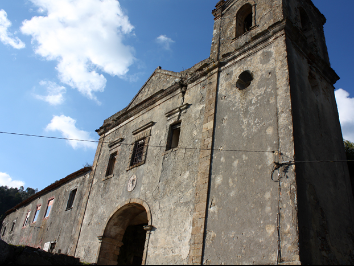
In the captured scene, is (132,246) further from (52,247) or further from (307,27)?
(307,27)

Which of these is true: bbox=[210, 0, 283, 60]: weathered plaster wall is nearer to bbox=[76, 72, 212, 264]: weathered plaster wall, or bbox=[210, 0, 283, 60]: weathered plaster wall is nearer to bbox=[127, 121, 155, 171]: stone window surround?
bbox=[76, 72, 212, 264]: weathered plaster wall

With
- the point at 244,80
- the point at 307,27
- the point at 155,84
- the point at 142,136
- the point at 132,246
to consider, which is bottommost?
the point at 132,246

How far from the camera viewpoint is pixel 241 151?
7.23m

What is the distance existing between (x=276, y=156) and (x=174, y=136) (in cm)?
428

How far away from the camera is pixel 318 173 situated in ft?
22.4

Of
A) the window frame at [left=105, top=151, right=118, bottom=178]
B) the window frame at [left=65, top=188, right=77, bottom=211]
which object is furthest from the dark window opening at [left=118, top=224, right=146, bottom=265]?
the window frame at [left=65, top=188, right=77, bottom=211]

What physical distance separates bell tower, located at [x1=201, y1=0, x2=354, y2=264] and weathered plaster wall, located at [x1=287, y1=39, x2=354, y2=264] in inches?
1.0

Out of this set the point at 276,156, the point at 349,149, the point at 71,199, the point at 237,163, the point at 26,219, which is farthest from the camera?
the point at 26,219

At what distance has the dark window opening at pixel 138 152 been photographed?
1067cm

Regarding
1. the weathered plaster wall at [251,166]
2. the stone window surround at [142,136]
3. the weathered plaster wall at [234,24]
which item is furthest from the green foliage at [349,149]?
the stone window surround at [142,136]

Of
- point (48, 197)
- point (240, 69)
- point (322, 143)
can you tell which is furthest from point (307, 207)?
point (48, 197)

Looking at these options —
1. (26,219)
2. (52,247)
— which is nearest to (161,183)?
(52,247)

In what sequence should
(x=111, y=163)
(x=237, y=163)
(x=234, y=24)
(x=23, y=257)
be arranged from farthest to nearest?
(x=111, y=163)
(x=234, y=24)
(x=237, y=163)
(x=23, y=257)

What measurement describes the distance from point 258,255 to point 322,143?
364 centimetres
